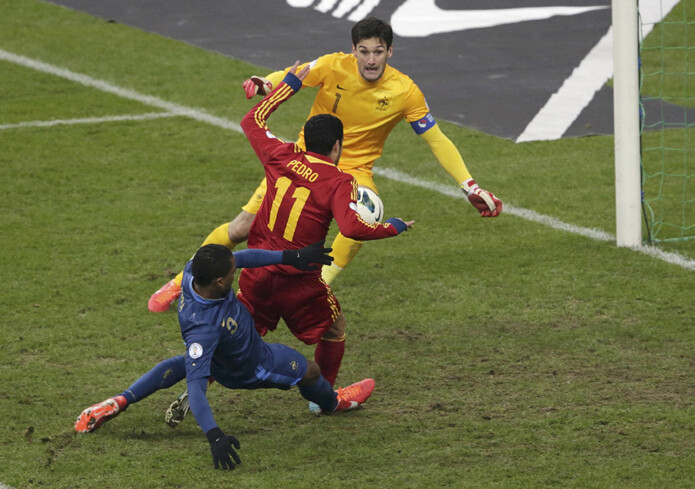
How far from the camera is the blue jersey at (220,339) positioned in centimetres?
491

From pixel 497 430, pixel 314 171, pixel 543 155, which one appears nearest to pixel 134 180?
pixel 543 155

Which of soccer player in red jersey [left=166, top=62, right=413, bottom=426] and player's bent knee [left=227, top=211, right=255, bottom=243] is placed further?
player's bent knee [left=227, top=211, right=255, bottom=243]

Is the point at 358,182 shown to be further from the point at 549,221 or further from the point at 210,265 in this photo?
the point at 549,221

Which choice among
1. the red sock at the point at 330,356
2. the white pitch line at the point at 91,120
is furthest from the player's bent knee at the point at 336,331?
the white pitch line at the point at 91,120

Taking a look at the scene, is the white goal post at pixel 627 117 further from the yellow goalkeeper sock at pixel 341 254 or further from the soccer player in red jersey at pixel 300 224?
the soccer player in red jersey at pixel 300 224

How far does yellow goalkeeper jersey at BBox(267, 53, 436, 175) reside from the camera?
689 centimetres

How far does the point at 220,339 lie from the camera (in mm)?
4996

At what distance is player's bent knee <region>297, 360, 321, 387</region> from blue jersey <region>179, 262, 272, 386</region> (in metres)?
0.23

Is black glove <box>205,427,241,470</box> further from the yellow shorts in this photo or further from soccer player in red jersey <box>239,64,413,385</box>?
the yellow shorts

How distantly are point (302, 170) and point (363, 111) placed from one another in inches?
60.9

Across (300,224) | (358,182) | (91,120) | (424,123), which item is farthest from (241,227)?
(91,120)

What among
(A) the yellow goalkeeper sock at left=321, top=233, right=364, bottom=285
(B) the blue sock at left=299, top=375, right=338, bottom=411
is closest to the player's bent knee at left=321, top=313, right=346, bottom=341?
(B) the blue sock at left=299, top=375, right=338, bottom=411

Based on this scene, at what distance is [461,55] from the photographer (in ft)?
43.4

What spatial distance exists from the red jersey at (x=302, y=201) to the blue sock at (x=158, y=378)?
692 mm
